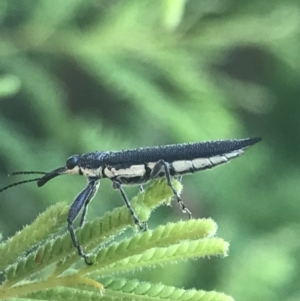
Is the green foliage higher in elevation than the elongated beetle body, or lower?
lower

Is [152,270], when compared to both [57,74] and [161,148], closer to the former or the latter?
[161,148]

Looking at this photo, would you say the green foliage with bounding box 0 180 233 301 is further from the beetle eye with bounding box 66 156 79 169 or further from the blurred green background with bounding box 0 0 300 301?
the blurred green background with bounding box 0 0 300 301

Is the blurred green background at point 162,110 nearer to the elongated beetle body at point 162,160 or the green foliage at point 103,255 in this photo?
the elongated beetle body at point 162,160

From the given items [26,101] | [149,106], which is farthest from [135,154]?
[26,101]

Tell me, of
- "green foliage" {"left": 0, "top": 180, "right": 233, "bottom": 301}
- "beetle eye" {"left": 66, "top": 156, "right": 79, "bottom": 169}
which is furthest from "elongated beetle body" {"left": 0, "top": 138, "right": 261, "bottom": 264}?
"green foliage" {"left": 0, "top": 180, "right": 233, "bottom": 301}

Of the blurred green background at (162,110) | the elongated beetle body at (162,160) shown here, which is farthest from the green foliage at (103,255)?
the blurred green background at (162,110)

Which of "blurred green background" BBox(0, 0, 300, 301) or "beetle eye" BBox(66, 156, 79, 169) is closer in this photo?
"beetle eye" BBox(66, 156, 79, 169)

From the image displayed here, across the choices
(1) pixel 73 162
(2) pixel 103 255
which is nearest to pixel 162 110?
(1) pixel 73 162

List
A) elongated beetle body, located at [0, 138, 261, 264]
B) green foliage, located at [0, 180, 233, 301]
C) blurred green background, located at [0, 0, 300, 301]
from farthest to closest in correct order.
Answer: blurred green background, located at [0, 0, 300, 301] < elongated beetle body, located at [0, 138, 261, 264] < green foliage, located at [0, 180, 233, 301]
